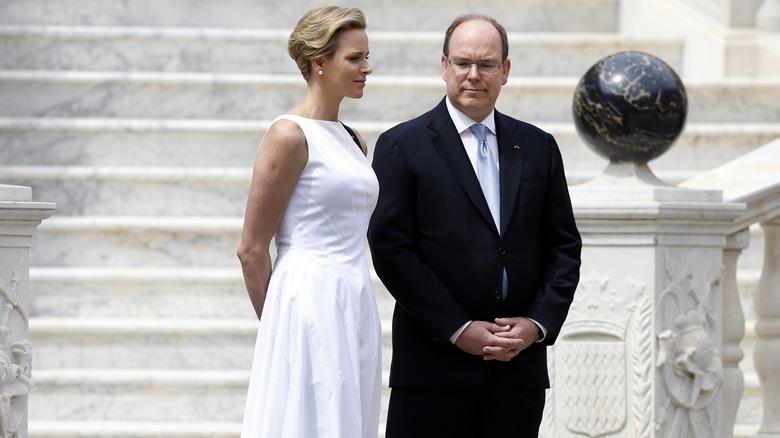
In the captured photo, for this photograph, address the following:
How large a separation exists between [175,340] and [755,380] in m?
2.43

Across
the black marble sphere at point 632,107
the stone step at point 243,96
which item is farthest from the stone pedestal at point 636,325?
the stone step at point 243,96

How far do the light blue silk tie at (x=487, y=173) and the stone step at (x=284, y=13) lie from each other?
15.6 feet

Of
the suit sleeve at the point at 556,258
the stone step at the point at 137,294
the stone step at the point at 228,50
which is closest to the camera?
the suit sleeve at the point at 556,258

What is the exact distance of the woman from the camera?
3.78m

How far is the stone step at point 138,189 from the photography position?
742 centimetres

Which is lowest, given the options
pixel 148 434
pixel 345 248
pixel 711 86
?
pixel 148 434

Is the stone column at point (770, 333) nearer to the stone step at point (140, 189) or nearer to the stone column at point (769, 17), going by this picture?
the stone step at point (140, 189)

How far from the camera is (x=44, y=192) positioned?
24.3 ft

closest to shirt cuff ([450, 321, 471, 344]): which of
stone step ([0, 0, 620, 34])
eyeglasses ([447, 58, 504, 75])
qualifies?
eyeglasses ([447, 58, 504, 75])

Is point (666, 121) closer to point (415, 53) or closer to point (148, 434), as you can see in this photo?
point (148, 434)

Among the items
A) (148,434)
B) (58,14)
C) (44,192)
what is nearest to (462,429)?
(148,434)

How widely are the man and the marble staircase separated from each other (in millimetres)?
2466

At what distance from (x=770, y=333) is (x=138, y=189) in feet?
10.6

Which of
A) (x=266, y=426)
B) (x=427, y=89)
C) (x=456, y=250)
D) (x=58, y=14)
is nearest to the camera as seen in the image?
(x=266, y=426)
